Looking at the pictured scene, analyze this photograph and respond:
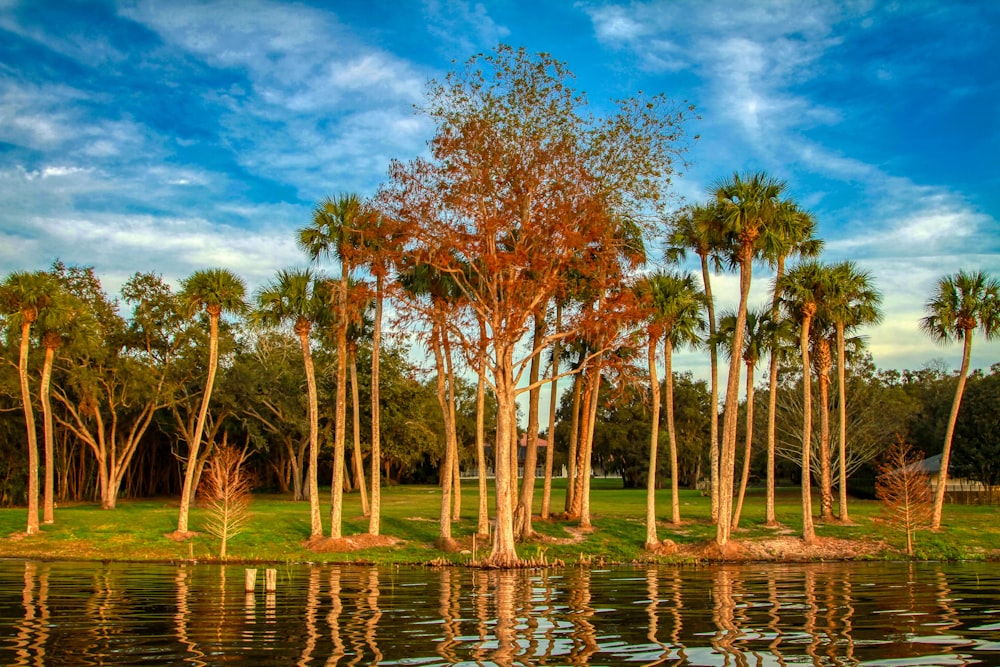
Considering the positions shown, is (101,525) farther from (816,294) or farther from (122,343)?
(816,294)

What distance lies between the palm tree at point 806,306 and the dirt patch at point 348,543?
1719 centimetres

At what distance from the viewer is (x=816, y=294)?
41.4 metres

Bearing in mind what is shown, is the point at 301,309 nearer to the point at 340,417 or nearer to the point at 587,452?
the point at 340,417

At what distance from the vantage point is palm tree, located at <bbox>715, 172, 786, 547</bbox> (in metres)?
35.8

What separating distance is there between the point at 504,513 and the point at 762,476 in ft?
247

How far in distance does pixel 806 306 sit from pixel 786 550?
10437mm

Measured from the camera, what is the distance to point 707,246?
40875 mm

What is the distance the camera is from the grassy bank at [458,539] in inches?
1406

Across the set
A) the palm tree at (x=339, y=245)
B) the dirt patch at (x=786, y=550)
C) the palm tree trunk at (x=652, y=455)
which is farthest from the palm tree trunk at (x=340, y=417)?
the dirt patch at (x=786, y=550)

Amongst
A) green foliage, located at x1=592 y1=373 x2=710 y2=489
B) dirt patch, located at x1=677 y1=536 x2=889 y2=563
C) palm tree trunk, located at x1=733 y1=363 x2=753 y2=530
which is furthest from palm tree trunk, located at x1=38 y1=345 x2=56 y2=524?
green foliage, located at x1=592 y1=373 x2=710 y2=489

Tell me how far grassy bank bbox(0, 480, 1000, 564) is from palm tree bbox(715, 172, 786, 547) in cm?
264

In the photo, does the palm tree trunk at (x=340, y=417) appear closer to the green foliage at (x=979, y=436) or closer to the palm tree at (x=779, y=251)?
the palm tree at (x=779, y=251)

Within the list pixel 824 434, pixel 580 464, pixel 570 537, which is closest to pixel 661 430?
pixel 824 434

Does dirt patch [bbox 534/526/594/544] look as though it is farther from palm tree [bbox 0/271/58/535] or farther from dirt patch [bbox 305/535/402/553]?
palm tree [bbox 0/271/58/535]
